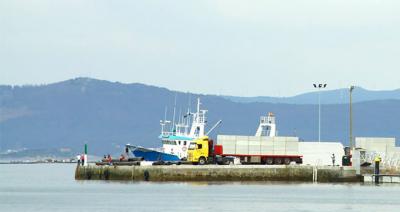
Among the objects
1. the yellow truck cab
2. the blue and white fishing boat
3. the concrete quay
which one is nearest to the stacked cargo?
the yellow truck cab

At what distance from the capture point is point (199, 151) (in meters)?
112

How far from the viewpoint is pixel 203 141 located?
366ft

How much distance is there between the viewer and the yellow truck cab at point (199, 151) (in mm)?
111125

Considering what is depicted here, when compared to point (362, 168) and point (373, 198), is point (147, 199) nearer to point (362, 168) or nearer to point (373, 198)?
point (373, 198)

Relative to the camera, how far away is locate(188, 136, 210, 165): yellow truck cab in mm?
111125

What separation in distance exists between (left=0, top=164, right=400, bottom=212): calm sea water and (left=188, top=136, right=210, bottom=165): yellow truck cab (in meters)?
9.06

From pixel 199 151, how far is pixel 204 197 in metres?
26.8

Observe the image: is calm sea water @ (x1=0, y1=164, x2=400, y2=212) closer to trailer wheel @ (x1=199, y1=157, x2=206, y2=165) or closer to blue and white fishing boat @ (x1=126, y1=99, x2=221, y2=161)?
trailer wheel @ (x1=199, y1=157, x2=206, y2=165)

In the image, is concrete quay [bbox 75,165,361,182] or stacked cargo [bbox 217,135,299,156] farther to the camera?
stacked cargo [bbox 217,135,299,156]

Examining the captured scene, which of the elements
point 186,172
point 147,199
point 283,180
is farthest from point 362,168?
point 147,199

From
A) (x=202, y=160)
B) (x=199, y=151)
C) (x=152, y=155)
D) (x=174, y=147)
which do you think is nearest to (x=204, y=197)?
(x=202, y=160)

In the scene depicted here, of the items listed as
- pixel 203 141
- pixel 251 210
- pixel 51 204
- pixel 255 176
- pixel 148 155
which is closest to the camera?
pixel 251 210

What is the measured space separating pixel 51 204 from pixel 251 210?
14.7 m

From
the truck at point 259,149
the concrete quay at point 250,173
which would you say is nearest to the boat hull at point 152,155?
the truck at point 259,149
